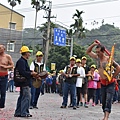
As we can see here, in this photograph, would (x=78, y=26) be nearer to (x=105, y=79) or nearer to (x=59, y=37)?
(x=59, y=37)

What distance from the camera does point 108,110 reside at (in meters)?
9.07

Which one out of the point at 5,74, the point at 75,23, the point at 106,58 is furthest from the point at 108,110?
the point at 75,23

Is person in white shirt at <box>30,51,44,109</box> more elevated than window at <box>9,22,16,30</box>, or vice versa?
window at <box>9,22,16,30</box>

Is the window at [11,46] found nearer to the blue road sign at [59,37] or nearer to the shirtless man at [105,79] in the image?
the blue road sign at [59,37]

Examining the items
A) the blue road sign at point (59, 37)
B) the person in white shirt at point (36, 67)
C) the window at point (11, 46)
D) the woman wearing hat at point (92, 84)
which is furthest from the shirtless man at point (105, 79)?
the window at point (11, 46)

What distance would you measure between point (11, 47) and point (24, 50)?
48.5m

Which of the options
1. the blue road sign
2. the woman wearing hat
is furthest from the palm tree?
the woman wearing hat

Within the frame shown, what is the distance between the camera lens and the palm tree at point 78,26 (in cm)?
4978

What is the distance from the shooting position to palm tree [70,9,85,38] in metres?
49.8

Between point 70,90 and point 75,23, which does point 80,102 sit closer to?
point 70,90

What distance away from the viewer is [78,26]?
5028cm

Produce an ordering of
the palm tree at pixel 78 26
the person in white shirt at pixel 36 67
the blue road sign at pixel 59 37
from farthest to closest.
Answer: the palm tree at pixel 78 26, the blue road sign at pixel 59 37, the person in white shirt at pixel 36 67

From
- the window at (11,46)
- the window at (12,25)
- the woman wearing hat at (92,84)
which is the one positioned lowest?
the woman wearing hat at (92,84)

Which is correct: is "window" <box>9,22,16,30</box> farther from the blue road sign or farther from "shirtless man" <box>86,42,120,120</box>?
"shirtless man" <box>86,42,120,120</box>
